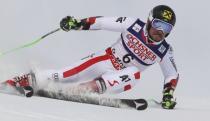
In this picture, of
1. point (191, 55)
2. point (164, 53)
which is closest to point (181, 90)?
point (191, 55)

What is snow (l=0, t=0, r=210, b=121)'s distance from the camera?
5742 mm

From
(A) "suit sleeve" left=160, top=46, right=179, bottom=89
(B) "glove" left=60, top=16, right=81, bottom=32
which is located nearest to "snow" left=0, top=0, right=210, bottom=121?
(A) "suit sleeve" left=160, top=46, right=179, bottom=89

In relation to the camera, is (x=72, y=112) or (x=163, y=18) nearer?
(x=72, y=112)

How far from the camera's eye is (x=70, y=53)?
1034cm

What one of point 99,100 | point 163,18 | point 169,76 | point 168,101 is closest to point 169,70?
point 169,76

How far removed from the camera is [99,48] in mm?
10945

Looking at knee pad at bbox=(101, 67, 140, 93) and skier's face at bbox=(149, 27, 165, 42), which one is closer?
knee pad at bbox=(101, 67, 140, 93)

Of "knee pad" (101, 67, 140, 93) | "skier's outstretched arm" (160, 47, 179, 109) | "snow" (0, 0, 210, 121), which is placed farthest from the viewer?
"skier's outstretched arm" (160, 47, 179, 109)

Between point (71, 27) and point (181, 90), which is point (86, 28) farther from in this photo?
point (181, 90)

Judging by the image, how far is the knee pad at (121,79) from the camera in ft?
20.7

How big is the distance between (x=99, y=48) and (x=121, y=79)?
4653mm

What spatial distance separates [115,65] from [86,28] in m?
0.45

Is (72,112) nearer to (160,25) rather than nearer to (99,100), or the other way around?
(99,100)

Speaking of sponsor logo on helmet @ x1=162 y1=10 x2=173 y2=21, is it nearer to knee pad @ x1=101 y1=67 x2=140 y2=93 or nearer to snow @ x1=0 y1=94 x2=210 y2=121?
knee pad @ x1=101 y1=67 x2=140 y2=93
